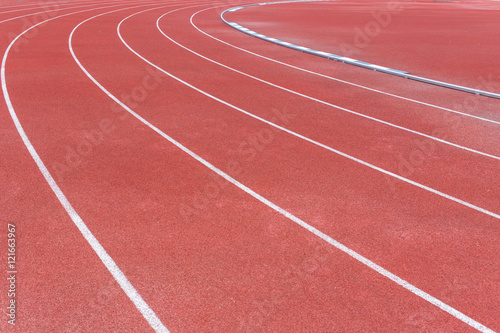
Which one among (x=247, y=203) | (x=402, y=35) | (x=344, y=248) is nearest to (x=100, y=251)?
(x=247, y=203)

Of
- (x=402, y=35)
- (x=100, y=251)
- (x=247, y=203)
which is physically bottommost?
(x=402, y=35)

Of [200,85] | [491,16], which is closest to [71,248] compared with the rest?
[200,85]

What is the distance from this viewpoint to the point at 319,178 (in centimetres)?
574

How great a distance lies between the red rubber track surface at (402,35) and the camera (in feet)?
40.1

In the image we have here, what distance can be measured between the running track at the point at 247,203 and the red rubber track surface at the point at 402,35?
8.15 ft

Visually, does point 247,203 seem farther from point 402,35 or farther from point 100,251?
point 402,35

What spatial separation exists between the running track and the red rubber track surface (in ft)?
8.15

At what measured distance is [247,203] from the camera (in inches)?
202

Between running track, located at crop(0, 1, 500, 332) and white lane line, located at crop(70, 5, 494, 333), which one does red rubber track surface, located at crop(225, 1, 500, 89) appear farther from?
white lane line, located at crop(70, 5, 494, 333)

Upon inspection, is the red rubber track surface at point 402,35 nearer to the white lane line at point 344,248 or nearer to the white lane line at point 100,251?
the white lane line at point 344,248

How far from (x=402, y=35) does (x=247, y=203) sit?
1468 centimetres

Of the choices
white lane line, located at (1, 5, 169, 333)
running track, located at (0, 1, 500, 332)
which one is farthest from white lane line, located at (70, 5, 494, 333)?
white lane line, located at (1, 5, 169, 333)

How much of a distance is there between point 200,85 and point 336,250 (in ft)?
20.4

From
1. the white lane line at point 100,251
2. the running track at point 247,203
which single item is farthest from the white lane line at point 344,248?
the white lane line at point 100,251
